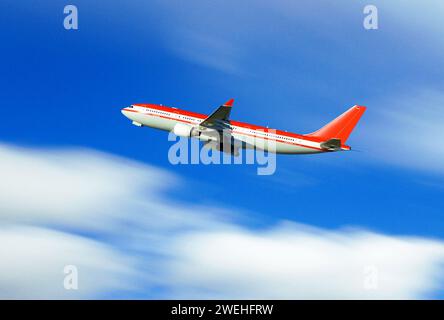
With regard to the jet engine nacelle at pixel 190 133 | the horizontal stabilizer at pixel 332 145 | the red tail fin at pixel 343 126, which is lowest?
the horizontal stabilizer at pixel 332 145

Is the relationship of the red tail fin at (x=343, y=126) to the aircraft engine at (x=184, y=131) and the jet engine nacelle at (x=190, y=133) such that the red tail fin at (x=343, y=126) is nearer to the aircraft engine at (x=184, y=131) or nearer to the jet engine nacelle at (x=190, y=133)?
the jet engine nacelle at (x=190, y=133)

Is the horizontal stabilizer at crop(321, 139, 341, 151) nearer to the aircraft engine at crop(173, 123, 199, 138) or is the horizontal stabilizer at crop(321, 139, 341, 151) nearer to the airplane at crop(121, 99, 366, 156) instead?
the airplane at crop(121, 99, 366, 156)

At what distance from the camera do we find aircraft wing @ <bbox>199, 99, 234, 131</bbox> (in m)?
107

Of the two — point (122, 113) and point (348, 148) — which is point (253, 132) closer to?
point (348, 148)

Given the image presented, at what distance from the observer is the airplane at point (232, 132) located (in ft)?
371

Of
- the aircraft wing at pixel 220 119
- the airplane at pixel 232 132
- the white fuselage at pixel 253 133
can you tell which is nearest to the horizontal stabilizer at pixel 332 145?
the airplane at pixel 232 132

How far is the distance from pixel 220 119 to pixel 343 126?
2419 cm

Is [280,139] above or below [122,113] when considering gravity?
below

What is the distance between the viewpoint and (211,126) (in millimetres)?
112750

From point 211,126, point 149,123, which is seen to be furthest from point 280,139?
point 149,123

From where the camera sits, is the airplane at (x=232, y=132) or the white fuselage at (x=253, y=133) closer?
the airplane at (x=232, y=132)

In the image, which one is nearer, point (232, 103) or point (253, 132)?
point (232, 103)

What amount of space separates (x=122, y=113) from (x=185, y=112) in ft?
40.5

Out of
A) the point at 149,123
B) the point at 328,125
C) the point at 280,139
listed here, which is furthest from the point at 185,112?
the point at 328,125
